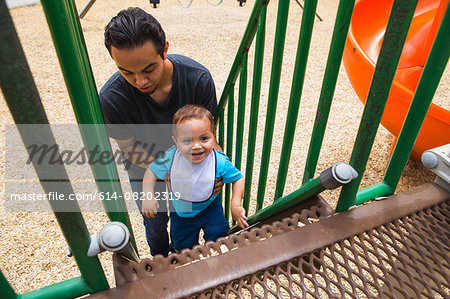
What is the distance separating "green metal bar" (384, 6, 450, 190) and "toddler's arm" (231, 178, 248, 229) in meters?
0.64

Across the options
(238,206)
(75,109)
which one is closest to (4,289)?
(75,109)

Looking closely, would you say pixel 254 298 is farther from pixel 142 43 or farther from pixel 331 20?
pixel 331 20

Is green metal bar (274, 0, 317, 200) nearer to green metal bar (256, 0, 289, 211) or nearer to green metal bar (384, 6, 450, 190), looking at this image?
green metal bar (256, 0, 289, 211)

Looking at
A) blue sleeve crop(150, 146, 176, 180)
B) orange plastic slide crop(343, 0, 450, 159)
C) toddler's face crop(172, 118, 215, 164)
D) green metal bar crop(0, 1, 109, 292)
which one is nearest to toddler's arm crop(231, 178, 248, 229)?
toddler's face crop(172, 118, 215, 164)

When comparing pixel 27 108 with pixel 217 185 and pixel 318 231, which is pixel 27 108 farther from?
pixel 217 185

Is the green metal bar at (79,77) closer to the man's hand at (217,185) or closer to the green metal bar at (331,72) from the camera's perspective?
the green metal bar at (331,72)

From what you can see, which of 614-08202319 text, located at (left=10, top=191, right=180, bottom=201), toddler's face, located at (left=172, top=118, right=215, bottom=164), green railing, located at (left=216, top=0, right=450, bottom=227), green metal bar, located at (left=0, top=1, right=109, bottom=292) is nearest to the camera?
green metal bar, located at (left=0, top=1, right=109, bottom=292)

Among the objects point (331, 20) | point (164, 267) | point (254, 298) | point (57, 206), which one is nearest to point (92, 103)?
point (57, 206)

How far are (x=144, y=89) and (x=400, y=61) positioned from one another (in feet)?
10.1

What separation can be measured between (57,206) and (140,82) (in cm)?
81

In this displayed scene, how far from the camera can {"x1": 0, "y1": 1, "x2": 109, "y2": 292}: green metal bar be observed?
463mm

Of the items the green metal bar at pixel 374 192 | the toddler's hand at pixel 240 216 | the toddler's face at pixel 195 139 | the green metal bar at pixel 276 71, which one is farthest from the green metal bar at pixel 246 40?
the green metal bar at pixel 374 192

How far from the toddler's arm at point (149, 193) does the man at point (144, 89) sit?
149 millimetres

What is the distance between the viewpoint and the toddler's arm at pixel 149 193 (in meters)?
1.59
